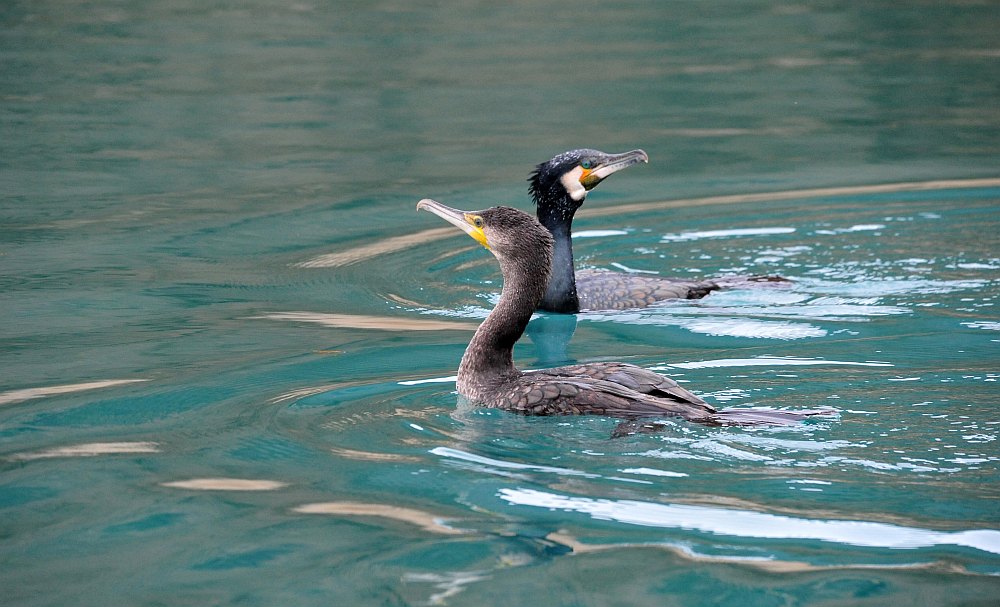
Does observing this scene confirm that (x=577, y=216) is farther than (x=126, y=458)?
Yes

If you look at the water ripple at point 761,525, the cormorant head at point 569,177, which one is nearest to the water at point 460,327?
the water ripple at point 761,525

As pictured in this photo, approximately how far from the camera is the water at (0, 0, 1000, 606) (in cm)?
498

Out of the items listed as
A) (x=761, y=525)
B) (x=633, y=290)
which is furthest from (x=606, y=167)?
(x=761, y=525)

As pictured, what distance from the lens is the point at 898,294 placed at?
873 centimetres

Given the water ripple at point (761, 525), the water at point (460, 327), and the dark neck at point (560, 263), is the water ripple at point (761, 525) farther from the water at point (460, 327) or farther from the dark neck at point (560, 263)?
the dark neck at point (560, 263)

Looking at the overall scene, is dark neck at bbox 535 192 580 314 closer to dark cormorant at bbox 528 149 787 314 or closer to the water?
dark cormorant at bbox 528 149 787 314

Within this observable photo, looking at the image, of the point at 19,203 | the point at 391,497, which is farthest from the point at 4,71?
the point at 391,497

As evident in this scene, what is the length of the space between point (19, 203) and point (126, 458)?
6.14 meters

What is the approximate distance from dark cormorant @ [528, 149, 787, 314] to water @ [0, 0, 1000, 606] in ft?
0.67

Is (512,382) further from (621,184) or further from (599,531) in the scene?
(621,184)

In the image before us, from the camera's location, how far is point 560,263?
901cm

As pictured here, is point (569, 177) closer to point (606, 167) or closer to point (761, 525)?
point (606, 167)

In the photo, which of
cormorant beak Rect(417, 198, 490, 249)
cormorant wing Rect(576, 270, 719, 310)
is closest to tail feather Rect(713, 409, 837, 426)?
cormorant beak Rect(417, 198, 490, 249)

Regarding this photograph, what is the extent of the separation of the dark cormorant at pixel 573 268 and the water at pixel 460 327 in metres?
0.21
